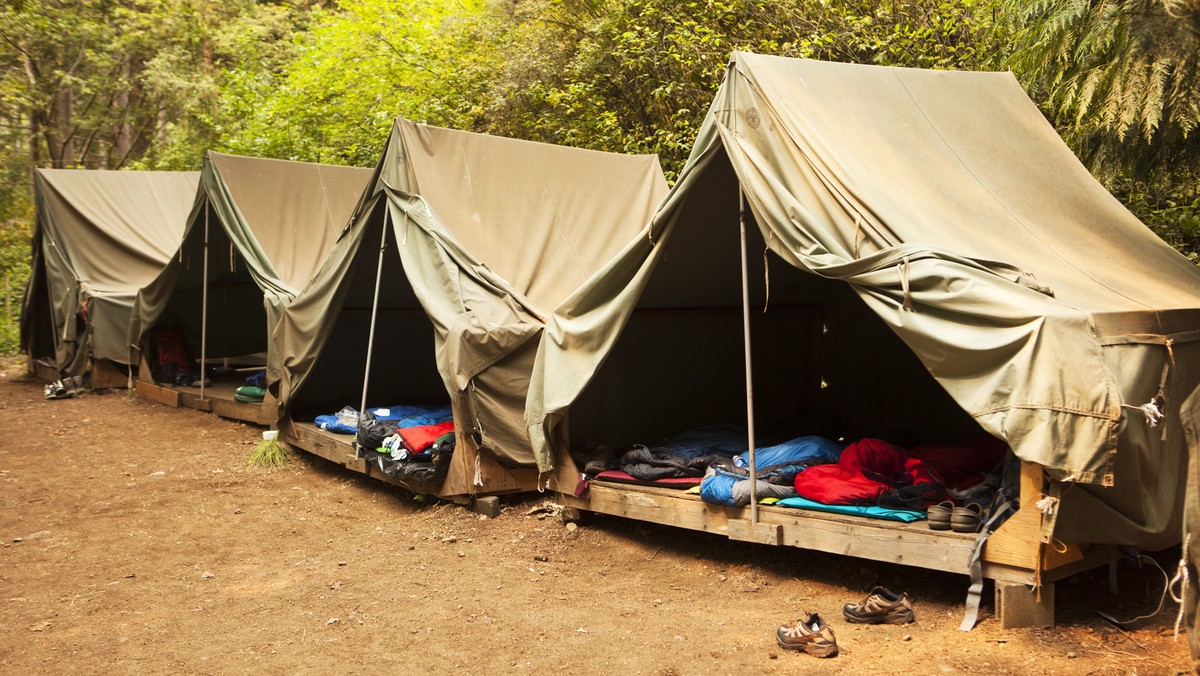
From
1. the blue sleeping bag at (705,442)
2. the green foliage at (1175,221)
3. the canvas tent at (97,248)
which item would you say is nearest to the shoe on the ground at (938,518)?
the blue sleeping bag at (705,442)

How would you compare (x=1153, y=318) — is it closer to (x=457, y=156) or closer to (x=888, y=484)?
(x=888, y=484)

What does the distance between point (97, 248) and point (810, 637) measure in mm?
11441

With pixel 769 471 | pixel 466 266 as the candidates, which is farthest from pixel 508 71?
pixel 769 471

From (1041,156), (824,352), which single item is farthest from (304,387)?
(1041,156)

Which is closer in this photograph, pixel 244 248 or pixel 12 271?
pixel 244 248

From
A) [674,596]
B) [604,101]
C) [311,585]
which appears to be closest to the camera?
[674,596]

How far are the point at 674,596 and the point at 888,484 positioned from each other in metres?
1.21

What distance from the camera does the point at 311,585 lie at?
5.00 metres

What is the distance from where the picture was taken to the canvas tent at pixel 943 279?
3.66 m

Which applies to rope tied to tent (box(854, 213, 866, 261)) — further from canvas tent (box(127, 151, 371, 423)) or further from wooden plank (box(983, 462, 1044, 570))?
canvas tent (box(127, 151, 371, 423))

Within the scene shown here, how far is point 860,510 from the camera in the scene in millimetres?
4449

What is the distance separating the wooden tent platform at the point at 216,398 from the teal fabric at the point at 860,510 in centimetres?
526

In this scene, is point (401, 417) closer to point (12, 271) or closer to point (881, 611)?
point (881, 611)

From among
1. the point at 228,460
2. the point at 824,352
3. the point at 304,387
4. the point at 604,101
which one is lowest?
the point at 228,460
